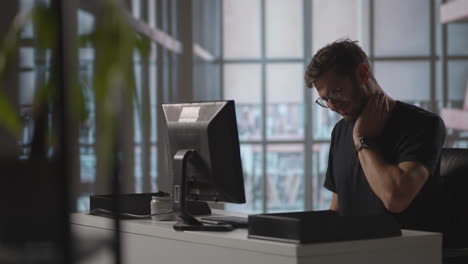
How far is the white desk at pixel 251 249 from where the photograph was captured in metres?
1.97

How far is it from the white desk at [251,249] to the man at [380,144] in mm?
284

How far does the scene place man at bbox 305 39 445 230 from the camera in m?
2.51

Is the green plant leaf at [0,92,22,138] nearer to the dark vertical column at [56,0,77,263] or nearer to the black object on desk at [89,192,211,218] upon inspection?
the dark vertical column at [56,0,77,263]

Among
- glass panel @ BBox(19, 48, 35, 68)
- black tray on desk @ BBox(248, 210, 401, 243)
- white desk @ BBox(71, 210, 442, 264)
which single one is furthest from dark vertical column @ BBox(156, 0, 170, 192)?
glass panel @ BBox(19, 48, 35, 68)

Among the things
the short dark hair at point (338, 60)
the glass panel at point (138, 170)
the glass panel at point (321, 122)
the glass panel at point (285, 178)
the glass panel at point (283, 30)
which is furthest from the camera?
the glass panel at point (283, 30)

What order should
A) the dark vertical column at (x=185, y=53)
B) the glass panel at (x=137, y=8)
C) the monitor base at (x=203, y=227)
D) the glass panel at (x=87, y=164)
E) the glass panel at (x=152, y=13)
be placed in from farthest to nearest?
the dark vertical column at (x=185, y=53), the glass panel at (x=152, y=13), the glass panel at (x=137, y=8), the glass panel at (x=87, y=164), the monitor base at (x=203, y=227)

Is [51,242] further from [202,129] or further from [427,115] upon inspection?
[427,115]

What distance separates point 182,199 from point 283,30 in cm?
497

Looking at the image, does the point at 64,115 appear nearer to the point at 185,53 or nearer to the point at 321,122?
the point at 185,53

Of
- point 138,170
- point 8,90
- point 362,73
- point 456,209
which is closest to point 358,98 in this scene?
point 362,73

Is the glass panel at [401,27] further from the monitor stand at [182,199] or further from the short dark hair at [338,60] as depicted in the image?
the monitor stand at [182,199]

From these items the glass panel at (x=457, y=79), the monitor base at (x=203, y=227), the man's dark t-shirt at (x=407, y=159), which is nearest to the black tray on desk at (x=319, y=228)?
the monitor base at (x=203, y=227)

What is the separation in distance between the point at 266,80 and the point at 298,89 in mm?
315

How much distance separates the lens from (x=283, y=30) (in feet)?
24.0
